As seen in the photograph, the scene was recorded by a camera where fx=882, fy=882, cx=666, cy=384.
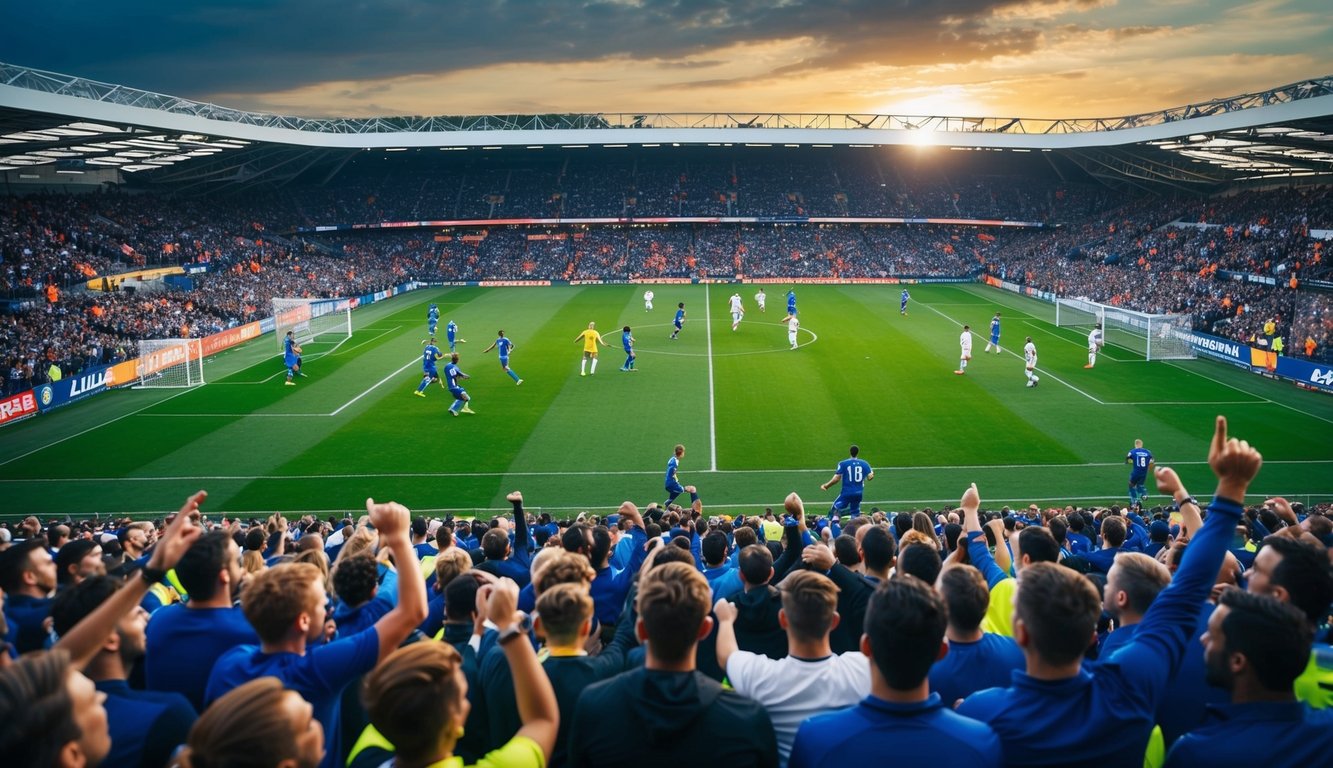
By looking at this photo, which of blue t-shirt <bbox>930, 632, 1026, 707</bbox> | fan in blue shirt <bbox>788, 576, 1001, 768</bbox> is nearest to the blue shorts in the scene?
blue t-shirt <bbox>930, 632, 1026, 707</bbox>

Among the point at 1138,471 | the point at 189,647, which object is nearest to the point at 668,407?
the point at 1138,471

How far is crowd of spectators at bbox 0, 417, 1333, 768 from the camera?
10.3 feet

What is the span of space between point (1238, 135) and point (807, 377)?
91.4 feet

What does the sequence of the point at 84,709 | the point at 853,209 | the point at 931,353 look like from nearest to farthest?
the point at 84,709 → the point at 931,353 → the point at 853,209

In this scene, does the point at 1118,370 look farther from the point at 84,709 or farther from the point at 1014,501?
the point at 84,709

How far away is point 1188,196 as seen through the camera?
218 ft

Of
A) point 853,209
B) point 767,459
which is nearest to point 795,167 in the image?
point 853,209

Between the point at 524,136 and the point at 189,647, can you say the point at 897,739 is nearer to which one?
the point at 189,647

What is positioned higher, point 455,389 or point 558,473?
point 455,389

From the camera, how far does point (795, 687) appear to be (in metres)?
4.16

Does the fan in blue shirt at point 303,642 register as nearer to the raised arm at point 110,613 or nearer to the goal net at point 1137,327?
the raised arm at point 110,613

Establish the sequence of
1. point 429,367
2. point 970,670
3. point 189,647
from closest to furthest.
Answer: point 970,670 < point 189,647 < point 429,367

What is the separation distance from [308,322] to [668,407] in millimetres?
23240

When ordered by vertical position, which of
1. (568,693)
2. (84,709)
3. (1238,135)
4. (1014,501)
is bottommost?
(1014,501)
